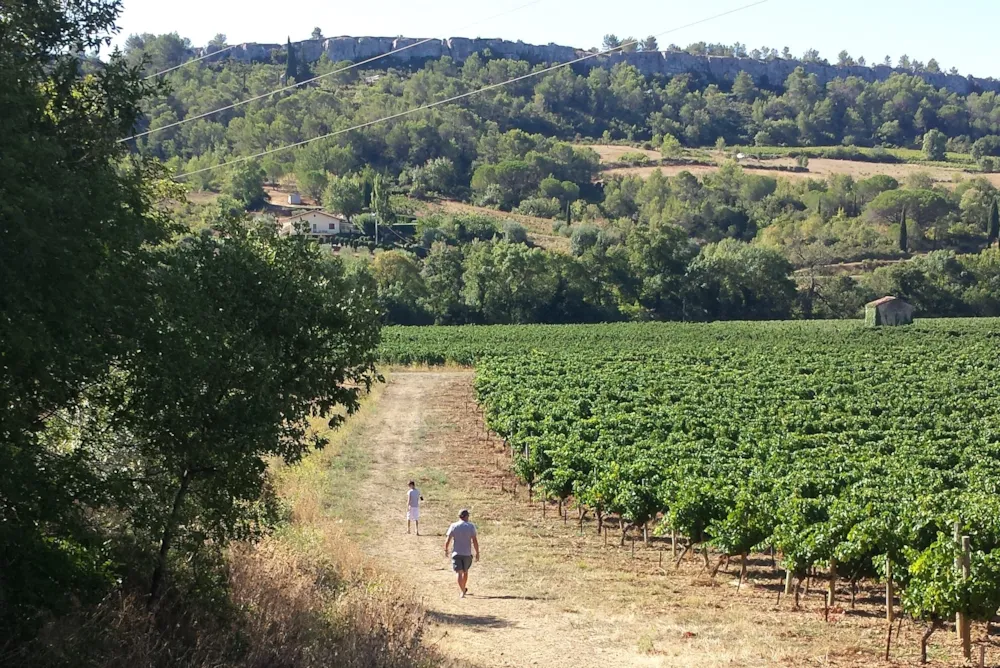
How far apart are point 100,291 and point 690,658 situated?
26.3 feet

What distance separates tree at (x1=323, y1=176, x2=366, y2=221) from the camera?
15688cm

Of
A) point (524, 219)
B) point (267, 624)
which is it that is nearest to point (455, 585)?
point (267, 624)

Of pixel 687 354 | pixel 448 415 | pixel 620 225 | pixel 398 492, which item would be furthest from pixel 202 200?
pixel 398 492

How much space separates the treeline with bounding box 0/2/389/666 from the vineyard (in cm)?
739

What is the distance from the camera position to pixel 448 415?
163 feet

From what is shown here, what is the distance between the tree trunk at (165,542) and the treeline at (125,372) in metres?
0.03

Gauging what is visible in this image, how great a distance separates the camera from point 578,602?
1809 centimetres

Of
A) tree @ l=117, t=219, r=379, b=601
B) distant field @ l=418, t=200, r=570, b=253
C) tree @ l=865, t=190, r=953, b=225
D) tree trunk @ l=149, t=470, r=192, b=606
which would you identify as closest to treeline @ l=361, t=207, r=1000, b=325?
distant field @ l=418, t=200, r=570, b=253

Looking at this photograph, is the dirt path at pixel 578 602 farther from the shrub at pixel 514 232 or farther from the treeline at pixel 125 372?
the shrub at pixel 514 232

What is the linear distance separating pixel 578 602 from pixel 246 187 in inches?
5630

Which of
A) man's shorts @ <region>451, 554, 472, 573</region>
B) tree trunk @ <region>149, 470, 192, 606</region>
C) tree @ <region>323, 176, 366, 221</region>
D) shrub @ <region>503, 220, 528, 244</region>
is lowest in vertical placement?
man's shorts @ <region>451, 554, 472, 573</region>

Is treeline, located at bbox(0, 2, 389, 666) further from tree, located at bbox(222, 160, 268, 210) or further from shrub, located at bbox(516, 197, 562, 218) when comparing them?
shrub, located at bbox(516, 197, 562, 218)

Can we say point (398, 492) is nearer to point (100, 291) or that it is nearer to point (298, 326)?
point (298, 326)

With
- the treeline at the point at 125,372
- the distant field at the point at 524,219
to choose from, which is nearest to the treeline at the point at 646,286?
the distant field at the point at 524,219
